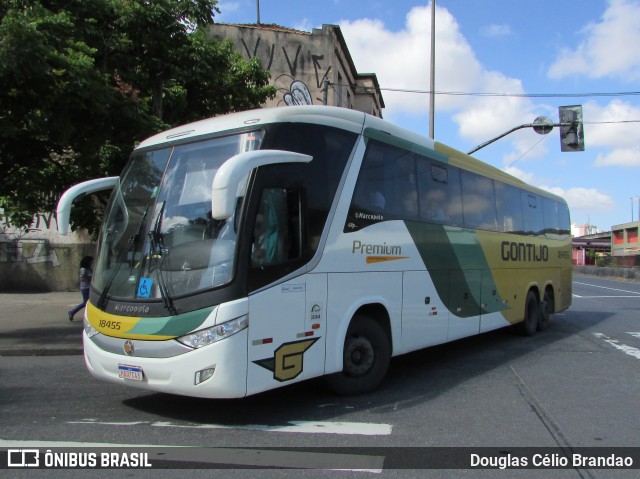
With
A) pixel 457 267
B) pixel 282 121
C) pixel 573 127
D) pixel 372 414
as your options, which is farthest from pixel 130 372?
pixel 573 127

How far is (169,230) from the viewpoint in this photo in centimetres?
533

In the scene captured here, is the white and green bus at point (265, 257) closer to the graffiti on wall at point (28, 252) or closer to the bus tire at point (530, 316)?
the bus tire at point (530, 316)

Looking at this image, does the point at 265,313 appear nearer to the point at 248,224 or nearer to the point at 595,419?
the point at 248,224

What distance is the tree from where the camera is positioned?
8547 millimetres

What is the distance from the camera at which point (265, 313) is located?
517 centimetres

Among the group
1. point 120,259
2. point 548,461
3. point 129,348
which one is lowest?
point 548,461

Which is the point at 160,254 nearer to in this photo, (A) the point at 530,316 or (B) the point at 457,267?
(B) the point at 457,267

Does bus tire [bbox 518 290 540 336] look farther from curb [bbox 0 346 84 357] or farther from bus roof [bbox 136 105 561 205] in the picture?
curb [bbox 0 346 84 357]

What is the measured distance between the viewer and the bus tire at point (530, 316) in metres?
11.6

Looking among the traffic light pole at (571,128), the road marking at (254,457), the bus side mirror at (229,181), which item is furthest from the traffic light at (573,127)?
the road marking at (254,457)

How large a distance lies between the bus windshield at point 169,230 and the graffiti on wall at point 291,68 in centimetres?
2098

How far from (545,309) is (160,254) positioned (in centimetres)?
1021

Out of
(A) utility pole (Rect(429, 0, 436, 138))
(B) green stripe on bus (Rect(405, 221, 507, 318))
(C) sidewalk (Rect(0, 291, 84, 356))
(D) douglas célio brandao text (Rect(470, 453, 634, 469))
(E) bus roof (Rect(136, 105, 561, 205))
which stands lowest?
(D) douglas célio brandao text (Rect(470, 453, 634, 469))

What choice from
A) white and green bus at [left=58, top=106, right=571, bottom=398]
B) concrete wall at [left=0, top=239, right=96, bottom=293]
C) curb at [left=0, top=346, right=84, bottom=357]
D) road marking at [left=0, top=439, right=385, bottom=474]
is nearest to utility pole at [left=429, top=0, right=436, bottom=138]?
white and green bus at [left=58, top=106, right=571, bottom=398]
